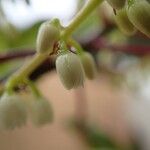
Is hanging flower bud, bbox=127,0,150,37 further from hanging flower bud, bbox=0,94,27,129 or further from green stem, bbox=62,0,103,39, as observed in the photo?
hanging flower bud, bbox=0,94,27,129

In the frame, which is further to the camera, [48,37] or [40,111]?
[40,111]

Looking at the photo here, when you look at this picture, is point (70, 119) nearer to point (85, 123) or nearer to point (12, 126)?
point (85, 123)

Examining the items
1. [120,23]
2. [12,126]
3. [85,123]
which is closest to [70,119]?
[85,123]

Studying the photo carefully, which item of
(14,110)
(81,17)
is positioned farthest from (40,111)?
(81,17)

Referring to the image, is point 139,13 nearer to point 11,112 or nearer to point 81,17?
point 81,17

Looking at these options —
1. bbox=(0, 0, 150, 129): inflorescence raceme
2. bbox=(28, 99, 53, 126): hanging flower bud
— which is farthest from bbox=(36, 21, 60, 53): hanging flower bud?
bbox=(28, 99, 53, 126): hanging flower bud

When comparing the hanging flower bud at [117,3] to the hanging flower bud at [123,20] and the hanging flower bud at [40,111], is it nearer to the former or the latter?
the hanging flower bud at [123,20]
